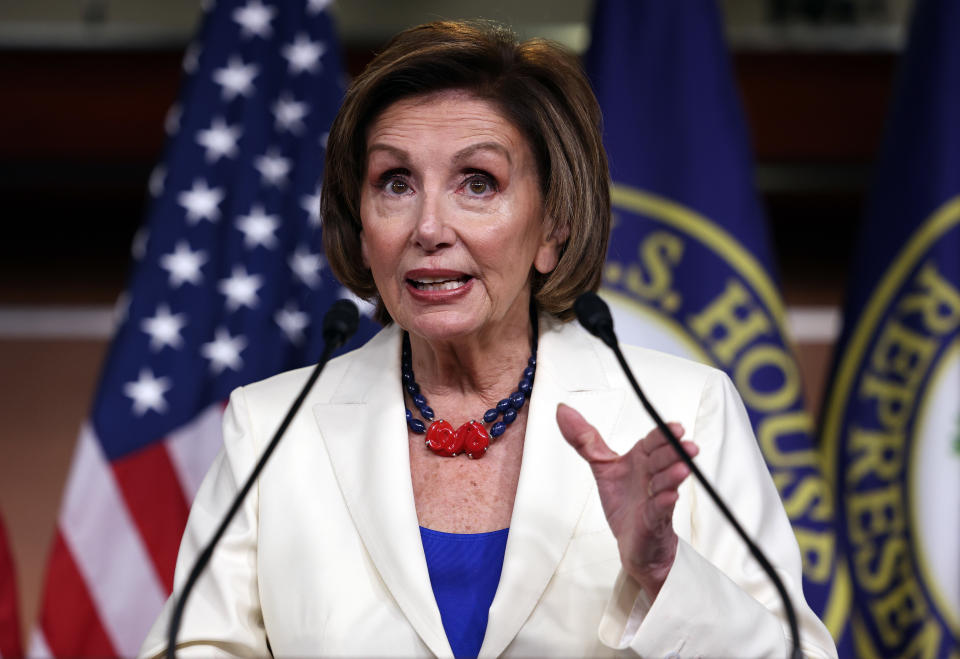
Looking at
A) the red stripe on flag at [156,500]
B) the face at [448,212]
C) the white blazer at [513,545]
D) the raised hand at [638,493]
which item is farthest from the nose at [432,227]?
the red stripe on flag at [156,500]

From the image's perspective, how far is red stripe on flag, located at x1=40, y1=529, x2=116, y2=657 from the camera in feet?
9.48

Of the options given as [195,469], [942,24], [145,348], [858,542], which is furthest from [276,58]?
[858,542]

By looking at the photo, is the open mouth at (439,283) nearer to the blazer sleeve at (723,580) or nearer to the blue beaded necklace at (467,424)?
the blue beaded necklace at (467,424)

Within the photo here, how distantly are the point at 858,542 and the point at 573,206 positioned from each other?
1.80m

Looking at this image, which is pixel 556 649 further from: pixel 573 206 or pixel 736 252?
pixel 736 252

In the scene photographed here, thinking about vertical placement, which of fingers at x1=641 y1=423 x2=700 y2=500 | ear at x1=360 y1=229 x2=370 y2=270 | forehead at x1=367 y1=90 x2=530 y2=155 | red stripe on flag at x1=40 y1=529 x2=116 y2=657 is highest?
forehead at x1=367 y1=90 x2=530 y2=155

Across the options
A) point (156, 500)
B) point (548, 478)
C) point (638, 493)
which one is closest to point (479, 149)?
point (548, 478)

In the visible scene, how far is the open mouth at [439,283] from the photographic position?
1.70 meters

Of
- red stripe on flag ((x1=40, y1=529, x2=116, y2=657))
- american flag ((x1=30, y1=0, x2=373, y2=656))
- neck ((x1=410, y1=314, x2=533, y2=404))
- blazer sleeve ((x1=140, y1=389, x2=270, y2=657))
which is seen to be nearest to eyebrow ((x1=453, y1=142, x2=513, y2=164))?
neck ((x1=410, y1=314, x2=533, y2=404))

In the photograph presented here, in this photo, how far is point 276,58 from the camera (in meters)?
3.21

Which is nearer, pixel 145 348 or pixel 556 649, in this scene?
pixel 556 649

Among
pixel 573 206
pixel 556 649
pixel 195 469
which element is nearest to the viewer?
pixel 556 649

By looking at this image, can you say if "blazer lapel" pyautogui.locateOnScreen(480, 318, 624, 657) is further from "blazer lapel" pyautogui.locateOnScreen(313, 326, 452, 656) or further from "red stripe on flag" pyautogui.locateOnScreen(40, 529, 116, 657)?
"red stripe on flag" pyautogui.locateOnScreen(40, 529, 116, 657)

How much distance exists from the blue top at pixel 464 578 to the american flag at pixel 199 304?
4.55ft
